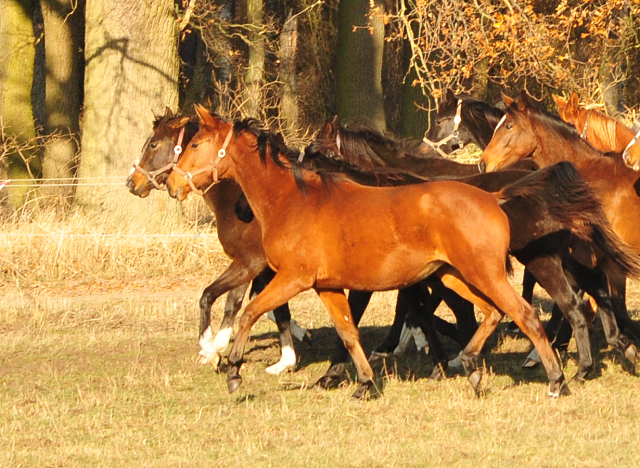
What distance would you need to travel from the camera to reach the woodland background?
1409cm

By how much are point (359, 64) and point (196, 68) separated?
600 cm

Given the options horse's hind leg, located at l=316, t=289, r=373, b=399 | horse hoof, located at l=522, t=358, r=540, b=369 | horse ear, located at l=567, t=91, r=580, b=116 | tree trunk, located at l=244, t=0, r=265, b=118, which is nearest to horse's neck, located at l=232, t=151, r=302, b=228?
horse's hind leg, located at l=316, t=289, r=373, b=399

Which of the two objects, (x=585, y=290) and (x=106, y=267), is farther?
(x=106, y=267)

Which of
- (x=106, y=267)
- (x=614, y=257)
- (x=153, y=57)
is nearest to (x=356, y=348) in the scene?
(x=614, y=257)

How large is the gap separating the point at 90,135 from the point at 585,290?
8.41 metres

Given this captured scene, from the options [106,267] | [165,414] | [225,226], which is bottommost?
[106,267]

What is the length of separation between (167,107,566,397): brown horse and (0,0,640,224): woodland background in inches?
229

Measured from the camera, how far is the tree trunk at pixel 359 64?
59.3 ft

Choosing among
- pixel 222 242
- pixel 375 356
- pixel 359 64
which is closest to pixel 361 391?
pixel 375 356

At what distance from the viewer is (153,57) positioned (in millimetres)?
14109

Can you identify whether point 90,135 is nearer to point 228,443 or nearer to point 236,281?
point 236,281

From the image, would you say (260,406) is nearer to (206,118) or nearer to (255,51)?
(206,118)

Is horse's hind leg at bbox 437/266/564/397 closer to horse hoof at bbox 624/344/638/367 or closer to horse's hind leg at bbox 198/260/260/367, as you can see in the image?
horse hoof at bbox 624/344/638/367

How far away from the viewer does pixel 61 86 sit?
17.7 meters
